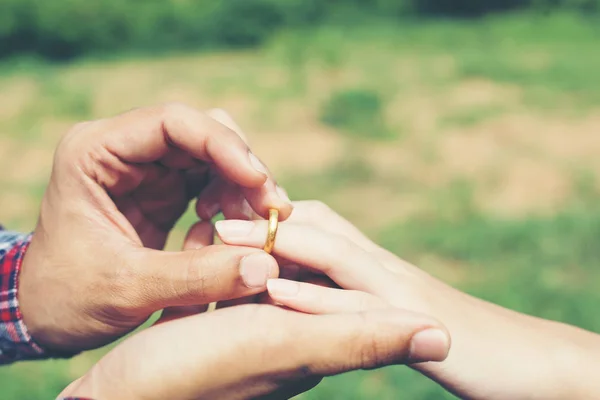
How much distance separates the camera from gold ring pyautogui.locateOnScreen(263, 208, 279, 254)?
189 centimetres

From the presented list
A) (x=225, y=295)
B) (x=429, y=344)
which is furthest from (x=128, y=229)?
(x=429, y=344)

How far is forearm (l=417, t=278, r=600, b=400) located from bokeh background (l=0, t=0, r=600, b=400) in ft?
3.30

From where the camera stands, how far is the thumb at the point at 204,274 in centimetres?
174

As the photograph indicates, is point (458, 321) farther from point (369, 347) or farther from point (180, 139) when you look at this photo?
point (180, 139)

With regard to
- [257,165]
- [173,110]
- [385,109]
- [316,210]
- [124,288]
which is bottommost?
[385,109]

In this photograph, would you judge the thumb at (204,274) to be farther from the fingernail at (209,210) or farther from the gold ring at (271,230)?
the fingernail at (209,210)

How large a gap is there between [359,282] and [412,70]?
6600mm

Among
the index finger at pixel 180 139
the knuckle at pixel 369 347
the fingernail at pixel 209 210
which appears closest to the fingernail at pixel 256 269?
the index finger at pixel 180 139

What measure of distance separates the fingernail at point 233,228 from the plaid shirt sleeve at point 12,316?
78 centimetres

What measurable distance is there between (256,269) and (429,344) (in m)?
0.49

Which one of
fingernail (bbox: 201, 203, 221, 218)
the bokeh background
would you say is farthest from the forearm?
the bokeh background

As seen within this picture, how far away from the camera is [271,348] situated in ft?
5.19

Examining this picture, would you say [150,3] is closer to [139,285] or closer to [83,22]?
[83,22]

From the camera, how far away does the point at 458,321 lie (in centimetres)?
193
